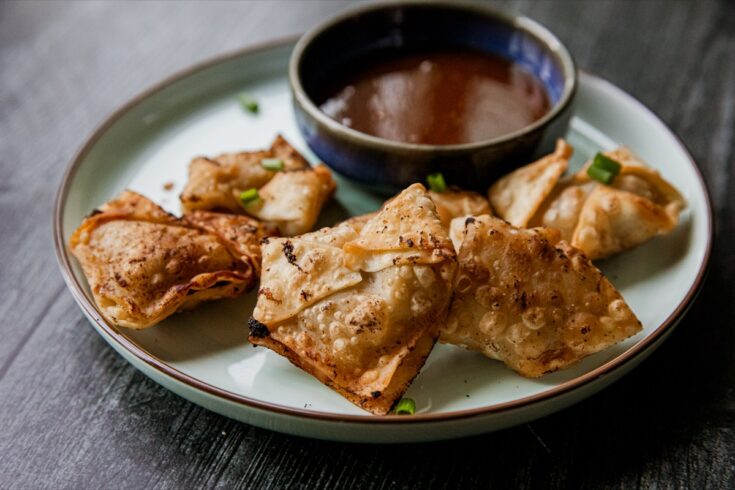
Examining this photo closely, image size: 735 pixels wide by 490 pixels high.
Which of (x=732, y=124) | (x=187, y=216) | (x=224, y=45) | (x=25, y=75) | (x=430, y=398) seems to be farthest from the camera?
(x=224, y=45)

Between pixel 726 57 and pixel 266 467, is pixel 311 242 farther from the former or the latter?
pixel 726 57

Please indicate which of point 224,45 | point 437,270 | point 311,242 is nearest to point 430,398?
point 437,270

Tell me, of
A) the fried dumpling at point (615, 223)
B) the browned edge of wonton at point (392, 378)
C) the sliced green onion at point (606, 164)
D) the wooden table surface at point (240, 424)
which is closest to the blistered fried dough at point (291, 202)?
the browned edge of wonton at point (392, 378)

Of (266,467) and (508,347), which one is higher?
(508,347)

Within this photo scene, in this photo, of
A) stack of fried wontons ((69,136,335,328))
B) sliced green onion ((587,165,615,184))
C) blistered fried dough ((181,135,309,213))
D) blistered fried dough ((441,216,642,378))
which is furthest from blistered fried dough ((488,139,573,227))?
blistered fried dough ((181,135,309,213))

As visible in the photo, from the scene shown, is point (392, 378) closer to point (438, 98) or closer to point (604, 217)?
point (604, 217)

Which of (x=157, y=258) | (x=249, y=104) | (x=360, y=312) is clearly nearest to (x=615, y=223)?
(x=360, y=312)

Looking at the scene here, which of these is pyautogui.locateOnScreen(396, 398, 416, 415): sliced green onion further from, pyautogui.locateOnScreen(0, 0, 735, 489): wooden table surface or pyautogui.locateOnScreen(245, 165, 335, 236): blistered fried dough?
pyautogui.locateOnScreen(245, 165, 335, 236): blistered fried dough
